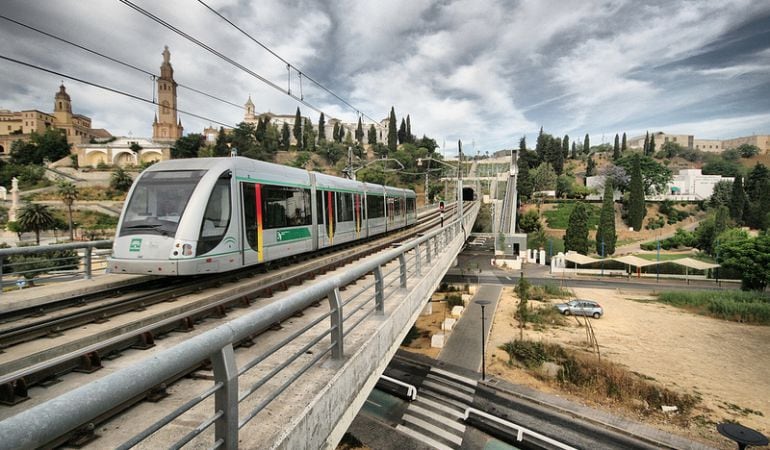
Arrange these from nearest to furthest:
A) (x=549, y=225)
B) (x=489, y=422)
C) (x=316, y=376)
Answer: (x=316, y=376) → (x=489, y=422) → (x=549, y=225)

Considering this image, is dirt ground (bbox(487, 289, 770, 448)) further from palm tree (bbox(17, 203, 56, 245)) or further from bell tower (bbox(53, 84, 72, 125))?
bell tower (bbox(53, 84, 72, 125))

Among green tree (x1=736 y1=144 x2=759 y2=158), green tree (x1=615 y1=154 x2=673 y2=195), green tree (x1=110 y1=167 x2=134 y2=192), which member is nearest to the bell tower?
green tree (x1=110 y1=167 x2=134 y2=192)

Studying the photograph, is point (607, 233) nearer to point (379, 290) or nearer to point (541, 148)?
point (379, 290)

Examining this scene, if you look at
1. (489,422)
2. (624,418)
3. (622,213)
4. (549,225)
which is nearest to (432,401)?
(489,422)

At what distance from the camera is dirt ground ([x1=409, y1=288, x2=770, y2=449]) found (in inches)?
664

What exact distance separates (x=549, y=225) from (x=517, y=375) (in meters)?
63.7

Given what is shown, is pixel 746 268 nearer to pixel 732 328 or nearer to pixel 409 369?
pixel 732 328

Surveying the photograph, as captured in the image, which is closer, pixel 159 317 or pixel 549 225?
pixel 159 317

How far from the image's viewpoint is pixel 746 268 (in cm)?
3556

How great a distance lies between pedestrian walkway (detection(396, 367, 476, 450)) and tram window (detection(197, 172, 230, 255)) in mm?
11018

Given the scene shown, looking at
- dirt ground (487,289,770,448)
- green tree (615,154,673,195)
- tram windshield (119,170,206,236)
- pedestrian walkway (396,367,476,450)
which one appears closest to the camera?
tram windshield (119,170,206,236)

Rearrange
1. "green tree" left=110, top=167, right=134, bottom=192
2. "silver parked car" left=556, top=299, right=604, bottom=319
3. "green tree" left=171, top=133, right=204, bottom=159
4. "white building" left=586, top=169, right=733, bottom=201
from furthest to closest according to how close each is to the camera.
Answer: "white building" left=586, top=169, right=733, bottom=201, "green tree" left=171, top=133, right=204, bottom=159, "green tree" left=110, top=167, right=134, bottom=192, "silver parked car" left=556, top=299, right=604, bottom=319

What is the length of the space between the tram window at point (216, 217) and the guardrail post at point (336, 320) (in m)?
5.51

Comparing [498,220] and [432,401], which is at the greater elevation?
[498,220]
